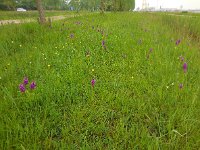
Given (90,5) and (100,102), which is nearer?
(100,102)

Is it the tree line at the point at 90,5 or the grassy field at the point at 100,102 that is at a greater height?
the tree line at the point at 90,5

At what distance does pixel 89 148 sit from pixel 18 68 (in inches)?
90.6

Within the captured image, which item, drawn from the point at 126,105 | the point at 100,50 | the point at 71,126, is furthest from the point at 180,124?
the point at 100,50

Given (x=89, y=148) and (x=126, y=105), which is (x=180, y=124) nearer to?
(x=126, y=105)

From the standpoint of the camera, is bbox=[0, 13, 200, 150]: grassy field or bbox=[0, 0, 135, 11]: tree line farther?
bbox=[0, 0, 135, 11]: tree line

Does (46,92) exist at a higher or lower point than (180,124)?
higher

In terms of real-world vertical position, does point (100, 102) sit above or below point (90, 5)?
below

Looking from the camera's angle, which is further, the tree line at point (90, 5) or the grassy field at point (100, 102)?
the tree line at point (90, 5)

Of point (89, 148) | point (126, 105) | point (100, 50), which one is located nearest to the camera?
point (89, 148)

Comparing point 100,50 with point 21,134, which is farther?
point 100,50

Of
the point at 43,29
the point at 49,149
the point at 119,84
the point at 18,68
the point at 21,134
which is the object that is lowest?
the point at 49,149

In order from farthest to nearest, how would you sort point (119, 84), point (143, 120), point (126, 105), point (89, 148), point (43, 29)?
point (43, 29) → point (119, 84) → point (126, 105) → point (143, 120) → point (89, 148)

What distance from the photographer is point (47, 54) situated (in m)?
3.86

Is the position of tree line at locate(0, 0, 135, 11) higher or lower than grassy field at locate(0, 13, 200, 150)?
higher
